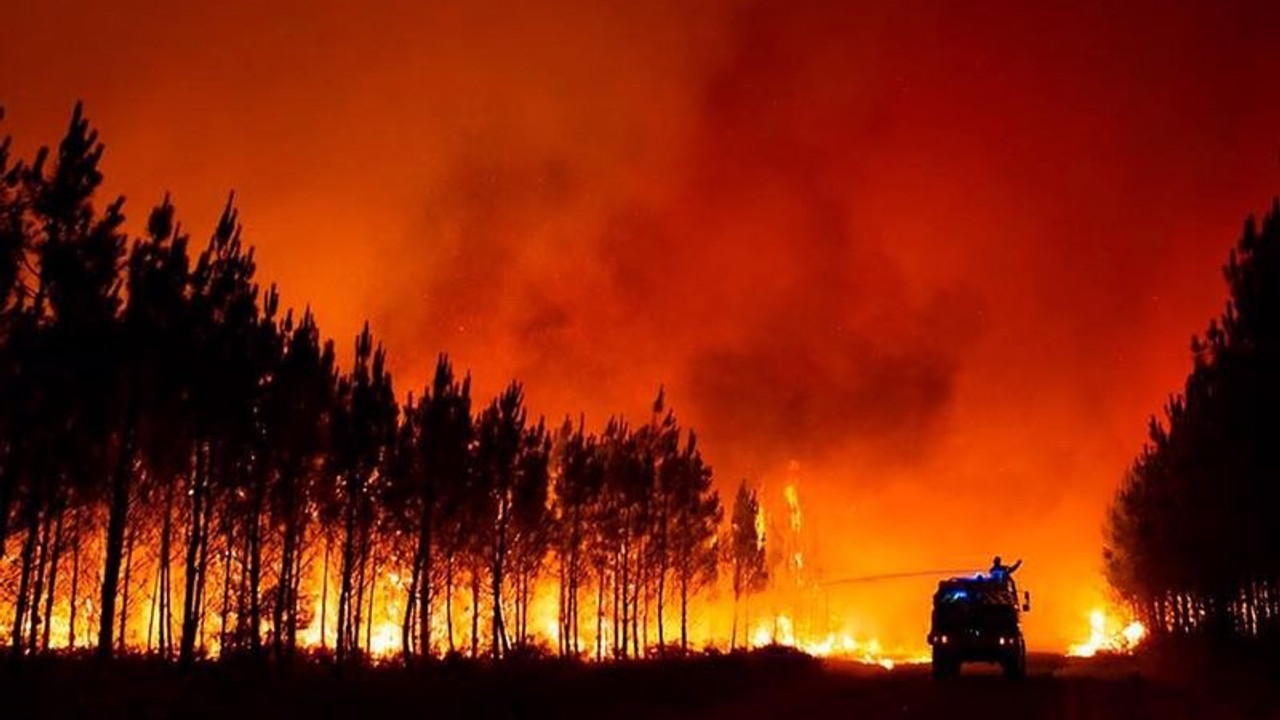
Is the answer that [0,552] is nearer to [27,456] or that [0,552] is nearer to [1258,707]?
[27,456]

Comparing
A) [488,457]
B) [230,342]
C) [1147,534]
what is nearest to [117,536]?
[230,342]

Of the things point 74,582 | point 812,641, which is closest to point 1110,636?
point 812,641

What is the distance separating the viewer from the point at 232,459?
32.5m

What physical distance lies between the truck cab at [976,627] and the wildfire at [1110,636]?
115 ft

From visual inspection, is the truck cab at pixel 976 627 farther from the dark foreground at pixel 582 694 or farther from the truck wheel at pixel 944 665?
the dark foreground at pixel 582 694

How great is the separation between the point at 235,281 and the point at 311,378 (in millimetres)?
5833

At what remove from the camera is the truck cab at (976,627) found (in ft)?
112

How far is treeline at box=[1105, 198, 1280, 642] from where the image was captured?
31281mm

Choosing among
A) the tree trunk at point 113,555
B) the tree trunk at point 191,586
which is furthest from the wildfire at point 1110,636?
the tree trunk at point 113,555

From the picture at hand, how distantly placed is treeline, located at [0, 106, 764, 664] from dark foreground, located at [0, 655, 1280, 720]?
3.44m

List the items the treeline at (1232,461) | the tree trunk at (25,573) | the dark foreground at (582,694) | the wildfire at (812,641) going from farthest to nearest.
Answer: the wildfire at (812,641)
the treeline at (1232,461)
the tree trunk at (25,573)
the dark foreground at (582,694)

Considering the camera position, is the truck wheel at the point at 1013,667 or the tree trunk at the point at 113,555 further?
the truck wheel at the point at 1013,667

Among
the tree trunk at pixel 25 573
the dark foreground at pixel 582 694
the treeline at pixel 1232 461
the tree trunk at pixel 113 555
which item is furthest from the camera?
the treeline at pixel 1232 461

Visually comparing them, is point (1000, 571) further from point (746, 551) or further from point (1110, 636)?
point (1110, 636)
